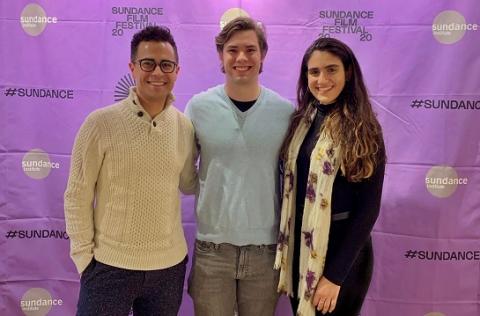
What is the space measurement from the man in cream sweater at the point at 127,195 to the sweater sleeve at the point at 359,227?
581 mm

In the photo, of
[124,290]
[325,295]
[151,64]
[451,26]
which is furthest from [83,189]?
[451,26]

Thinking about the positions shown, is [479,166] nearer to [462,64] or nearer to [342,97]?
[462,64]

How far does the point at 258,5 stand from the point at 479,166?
1.29 meters

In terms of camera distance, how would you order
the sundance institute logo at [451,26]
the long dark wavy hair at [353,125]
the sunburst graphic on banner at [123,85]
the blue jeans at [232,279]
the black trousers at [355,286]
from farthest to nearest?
the sunburst graphic on banner at [123,85] < the sundance institute logo at [451,26] < the blue jeans at [232,279] < the black trousers at [355,286] < the long dark wavy hair at [353,125]

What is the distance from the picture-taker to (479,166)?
86.6 inches

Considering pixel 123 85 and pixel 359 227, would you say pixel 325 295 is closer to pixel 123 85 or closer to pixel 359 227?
pixel 359 227

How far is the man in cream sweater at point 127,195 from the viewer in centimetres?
158

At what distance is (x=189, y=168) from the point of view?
Answer: 1823 mm

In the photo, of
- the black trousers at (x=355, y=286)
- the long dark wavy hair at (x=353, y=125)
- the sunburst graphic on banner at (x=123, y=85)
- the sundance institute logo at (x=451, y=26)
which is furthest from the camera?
the sunburst graphic on banner at (x=123, y=85)

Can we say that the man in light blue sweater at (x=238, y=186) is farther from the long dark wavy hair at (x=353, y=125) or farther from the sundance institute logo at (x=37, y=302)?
the sundance institute logo at (x=37, y=302)

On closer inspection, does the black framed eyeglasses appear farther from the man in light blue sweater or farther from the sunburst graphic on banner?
the sunburst graphic on banner

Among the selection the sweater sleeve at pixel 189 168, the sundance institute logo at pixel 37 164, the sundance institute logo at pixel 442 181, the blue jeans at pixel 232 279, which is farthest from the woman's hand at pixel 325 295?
the sundance institute logo at pixel 37 164

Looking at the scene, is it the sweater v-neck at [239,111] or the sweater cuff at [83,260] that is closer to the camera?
the sweater cuff at [83,260]

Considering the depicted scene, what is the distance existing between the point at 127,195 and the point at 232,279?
0.53 m
